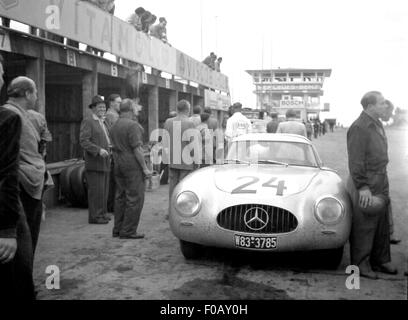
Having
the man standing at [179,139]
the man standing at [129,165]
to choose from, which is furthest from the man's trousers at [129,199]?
the man standing at [179,139]

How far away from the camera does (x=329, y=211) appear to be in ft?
14.4

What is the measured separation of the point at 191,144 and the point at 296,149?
171cm

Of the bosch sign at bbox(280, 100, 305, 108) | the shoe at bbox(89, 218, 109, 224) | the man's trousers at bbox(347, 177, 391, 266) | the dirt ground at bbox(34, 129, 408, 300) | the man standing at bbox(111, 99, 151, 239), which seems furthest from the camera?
the bosch sign at bbox(280, 100, 305, 108)

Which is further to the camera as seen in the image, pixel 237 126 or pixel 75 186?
pixel 237 126

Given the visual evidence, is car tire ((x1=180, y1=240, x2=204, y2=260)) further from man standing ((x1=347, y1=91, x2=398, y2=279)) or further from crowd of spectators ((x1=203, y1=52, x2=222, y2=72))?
crowd of spectators ((x1=203, y1=52, x2=222, y2=72))

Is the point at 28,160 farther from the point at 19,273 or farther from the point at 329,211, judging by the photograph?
the point at 329,211

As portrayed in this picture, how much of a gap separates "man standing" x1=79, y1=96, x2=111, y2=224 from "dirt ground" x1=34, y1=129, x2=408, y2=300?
0.58 meters

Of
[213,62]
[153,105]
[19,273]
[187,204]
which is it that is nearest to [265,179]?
[187,204]

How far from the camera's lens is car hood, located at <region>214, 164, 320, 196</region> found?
180 inches

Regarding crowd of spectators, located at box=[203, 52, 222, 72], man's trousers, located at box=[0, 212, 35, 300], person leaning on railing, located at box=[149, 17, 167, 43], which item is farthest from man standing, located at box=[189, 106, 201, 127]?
crowd of spectators, located at box=[203, 52, 222, 72]

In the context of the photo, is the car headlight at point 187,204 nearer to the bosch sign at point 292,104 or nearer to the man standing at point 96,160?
the man standing at point 96,160

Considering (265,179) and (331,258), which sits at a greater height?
(265,179)

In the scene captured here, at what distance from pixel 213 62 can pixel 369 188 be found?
1687 cm
